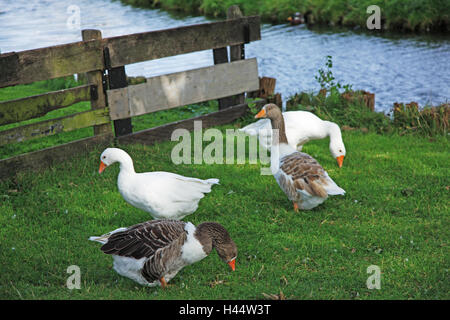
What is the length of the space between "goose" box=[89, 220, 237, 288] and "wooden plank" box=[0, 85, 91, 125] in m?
3.51

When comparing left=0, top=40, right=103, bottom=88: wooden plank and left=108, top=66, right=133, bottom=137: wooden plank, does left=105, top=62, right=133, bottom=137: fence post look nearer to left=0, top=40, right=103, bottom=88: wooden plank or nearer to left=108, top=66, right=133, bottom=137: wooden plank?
left=108, top=66, right=133, bottom=137: wooden plank

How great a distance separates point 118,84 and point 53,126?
1389mm

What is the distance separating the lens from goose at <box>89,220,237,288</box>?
523 centimetres

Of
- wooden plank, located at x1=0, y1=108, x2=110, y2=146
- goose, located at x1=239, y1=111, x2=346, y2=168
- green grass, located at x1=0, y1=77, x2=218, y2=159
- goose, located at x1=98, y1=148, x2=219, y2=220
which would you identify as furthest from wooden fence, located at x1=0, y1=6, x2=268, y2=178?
goose, located at x1=98, y1=148, x2=219, y2=220

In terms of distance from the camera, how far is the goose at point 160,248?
5.23 metres

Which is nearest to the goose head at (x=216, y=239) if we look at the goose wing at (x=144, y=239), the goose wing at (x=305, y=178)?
the goose wing at (x=144, y=239)

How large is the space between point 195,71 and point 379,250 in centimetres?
544

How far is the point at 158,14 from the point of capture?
105ft

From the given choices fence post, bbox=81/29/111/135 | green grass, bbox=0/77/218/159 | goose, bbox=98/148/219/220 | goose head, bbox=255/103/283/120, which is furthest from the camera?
green grass, bbox=0/77/218/159

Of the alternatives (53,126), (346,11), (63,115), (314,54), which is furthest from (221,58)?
(346,11)

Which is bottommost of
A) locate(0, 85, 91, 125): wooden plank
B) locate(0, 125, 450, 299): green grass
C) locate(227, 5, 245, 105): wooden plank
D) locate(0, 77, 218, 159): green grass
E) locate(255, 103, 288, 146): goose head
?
locate(0, 125, 450, 299): green grass

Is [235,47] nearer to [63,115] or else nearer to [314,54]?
[63,115]

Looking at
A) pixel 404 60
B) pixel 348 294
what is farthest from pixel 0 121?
pixel 404 60

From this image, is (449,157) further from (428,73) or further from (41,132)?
(428,73)
